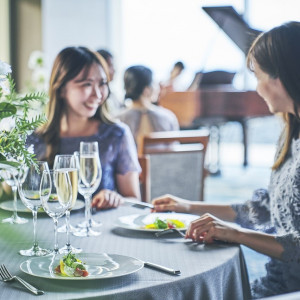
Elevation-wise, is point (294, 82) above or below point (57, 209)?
above

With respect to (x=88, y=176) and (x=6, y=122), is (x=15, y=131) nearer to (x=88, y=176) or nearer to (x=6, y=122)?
(x=6, y=122)

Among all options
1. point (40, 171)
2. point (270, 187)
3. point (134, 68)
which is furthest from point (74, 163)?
point (134, 68)

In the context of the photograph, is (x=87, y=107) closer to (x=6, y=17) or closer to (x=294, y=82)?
(x=294, y=82)

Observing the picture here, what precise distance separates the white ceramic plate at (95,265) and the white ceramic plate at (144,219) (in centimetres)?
29

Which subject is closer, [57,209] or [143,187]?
[57,209]

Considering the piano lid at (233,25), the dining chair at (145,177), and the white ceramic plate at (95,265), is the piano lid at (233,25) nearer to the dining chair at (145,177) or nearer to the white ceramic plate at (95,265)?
the dining chair at (145,177)

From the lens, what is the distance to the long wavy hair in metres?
2.58

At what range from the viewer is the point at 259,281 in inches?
74.0

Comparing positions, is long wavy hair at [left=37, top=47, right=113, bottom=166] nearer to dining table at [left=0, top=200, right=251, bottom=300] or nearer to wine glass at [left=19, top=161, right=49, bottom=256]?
dining table at [left=0, top=200, right=251, bottom=300]

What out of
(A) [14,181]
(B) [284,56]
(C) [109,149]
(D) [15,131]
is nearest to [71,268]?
(D) [15,131]

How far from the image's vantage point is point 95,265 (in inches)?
52.8

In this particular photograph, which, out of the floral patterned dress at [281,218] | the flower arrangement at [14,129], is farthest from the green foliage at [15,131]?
the floral patterned dress at [281,218]

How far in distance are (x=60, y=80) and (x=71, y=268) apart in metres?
1.50

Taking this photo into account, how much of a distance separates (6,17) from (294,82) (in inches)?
322
